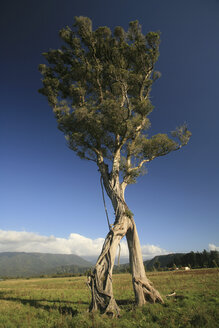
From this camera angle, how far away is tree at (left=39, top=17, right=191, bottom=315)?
1253cm

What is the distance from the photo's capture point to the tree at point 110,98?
493 inches

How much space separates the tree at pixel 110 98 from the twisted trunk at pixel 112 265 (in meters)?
0.07

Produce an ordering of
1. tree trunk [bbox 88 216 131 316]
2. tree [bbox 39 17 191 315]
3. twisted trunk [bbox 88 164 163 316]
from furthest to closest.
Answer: tree [bbox 39 17 191 315] < twisted trunk [bbox 88 164 163 316] < tree trunk [bbox 88 216 131 316]

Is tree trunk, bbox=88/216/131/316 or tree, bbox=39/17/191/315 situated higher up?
tree, bbox=39/17/191/315

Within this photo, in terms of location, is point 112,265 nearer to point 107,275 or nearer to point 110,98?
point 107,275

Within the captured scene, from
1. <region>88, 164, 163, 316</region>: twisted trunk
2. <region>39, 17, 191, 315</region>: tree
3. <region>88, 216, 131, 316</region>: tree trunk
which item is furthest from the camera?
<region>39, 17, 191, 315</region>: tree

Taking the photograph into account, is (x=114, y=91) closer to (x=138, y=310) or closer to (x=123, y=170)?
(x=123, y=170)

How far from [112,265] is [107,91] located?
1244cm

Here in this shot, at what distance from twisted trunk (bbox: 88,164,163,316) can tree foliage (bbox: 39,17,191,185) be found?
221cm

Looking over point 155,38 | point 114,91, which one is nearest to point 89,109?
point 114,91

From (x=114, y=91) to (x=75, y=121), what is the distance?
4307 millimetres

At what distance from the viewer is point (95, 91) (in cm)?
1573

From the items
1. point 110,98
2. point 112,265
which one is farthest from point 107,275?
point 110,98

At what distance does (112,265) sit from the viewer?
9.19 m
